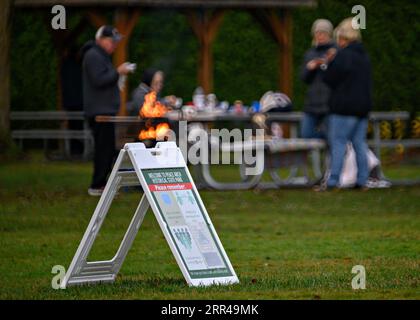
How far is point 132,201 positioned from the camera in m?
16.3

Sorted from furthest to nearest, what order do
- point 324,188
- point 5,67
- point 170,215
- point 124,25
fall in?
point 124,25 < point 5,67 < point 324,188 < point 170,215

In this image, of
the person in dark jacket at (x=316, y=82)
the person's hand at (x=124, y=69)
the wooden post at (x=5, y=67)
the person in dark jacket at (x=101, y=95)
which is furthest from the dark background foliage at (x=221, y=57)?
the person's hand at (x=124, y=69)

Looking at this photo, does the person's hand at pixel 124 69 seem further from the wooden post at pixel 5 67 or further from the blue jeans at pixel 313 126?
the wooden post at pixel 5 67

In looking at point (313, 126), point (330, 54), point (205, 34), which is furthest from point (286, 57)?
point (330, 54)

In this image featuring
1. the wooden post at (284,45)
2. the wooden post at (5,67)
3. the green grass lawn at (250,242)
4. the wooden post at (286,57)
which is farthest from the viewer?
the wooden post at (286,57)

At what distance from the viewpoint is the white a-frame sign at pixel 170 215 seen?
354 inches

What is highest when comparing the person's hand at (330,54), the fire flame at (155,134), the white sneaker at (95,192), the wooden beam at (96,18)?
the wooden beam at (96,18)

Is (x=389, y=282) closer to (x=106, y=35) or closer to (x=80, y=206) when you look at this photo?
(x=80, y=206)

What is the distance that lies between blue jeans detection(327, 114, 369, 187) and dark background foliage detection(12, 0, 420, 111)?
6.96 m

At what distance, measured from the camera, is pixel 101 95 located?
17.0 m

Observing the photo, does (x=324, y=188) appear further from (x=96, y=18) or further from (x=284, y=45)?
(x=284, y=45)

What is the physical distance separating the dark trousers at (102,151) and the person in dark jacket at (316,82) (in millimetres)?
2906

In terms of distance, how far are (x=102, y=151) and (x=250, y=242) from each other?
4.59 metres
